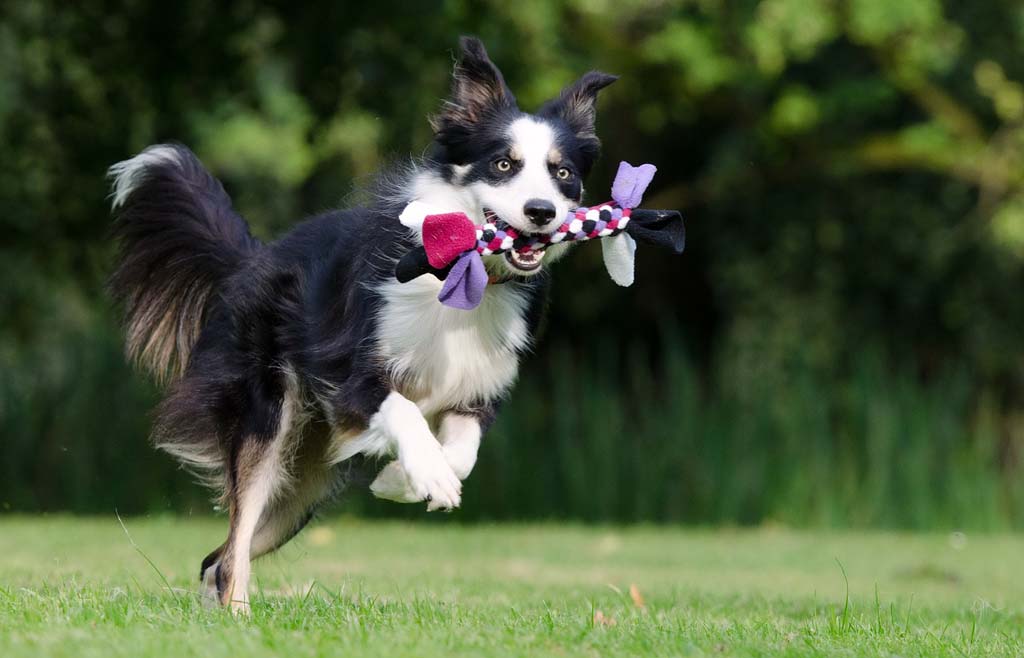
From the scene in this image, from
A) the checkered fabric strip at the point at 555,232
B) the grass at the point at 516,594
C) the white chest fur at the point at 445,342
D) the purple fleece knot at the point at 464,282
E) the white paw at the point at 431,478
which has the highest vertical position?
the checkered fabric strip at the point at 555,232

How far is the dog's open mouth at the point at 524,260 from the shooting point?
5.55 meters

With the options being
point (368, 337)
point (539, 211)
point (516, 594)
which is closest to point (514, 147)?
point (539, 211)

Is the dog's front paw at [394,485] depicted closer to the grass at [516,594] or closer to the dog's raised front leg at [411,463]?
the dog's raised front leg at [411,463]

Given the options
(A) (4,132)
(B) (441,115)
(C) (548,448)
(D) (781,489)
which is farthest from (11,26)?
(B) (441,115)

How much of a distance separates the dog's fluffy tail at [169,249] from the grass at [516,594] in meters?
1.03

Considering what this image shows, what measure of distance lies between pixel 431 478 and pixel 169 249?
243 cm

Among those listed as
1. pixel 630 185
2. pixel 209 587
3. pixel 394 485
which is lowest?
pixel 209 587

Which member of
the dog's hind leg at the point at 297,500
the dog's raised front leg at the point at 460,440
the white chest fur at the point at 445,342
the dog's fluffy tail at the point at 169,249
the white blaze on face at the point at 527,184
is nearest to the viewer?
the white blaze on face at the point at 527,184

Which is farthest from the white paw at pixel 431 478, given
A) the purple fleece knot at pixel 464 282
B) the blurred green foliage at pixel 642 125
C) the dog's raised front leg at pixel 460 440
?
the blurred green foliage at pixel 642 125

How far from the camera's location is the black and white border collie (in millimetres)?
5629

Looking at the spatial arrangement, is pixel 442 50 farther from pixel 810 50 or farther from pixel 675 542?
pixel 675 542

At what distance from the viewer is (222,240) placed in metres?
6.96

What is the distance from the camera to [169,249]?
702 centimetres

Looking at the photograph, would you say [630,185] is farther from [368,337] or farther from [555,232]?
[368,337]
